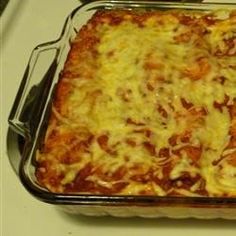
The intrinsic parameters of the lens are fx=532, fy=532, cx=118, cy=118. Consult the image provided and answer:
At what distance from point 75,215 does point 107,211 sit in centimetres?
12

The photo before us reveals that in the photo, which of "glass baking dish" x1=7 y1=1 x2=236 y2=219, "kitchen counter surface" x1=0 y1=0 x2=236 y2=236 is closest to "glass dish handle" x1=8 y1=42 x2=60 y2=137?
"glass baking dish" x1=7 y1=1 x2=236 y2=219

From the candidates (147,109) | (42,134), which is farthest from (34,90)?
(147,109)

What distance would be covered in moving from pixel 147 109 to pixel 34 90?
0.91ft

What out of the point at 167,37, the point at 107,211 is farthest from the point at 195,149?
the point at 167,37

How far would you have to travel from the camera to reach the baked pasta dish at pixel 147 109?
3.44ft

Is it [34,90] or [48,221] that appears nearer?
[48,221]

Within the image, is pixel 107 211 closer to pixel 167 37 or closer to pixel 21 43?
pixel 167 37

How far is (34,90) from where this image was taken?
125 centimetres

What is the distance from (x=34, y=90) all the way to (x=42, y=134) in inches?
5.2

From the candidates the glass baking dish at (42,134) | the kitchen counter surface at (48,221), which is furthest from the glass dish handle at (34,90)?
the kitchen counter surface at (48,221)

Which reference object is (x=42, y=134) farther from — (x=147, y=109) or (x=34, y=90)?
(x=147, y=109)

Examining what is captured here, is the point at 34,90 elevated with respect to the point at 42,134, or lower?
elevated

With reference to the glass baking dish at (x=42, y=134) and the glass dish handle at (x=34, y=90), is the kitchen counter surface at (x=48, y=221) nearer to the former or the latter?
the glass baking dish at (x=42, y=134)

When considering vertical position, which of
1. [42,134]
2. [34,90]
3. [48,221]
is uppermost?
[34,90]
